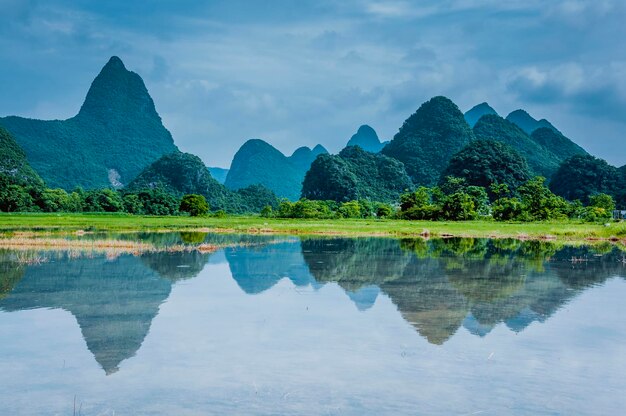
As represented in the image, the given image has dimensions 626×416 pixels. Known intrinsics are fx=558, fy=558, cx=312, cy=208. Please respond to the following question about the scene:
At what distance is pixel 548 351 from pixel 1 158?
70.5m

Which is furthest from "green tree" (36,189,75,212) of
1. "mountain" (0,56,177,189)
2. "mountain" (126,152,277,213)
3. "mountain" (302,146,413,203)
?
"mountain" (0,56,177,189)

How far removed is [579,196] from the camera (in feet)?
228

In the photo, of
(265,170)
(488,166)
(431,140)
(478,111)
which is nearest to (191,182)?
(431,140)

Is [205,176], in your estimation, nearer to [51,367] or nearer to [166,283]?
[166,283]

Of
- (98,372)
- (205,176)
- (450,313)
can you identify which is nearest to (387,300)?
(450,313)

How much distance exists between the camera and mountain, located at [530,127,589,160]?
10988 cm

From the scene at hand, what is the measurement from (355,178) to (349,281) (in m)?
62.1

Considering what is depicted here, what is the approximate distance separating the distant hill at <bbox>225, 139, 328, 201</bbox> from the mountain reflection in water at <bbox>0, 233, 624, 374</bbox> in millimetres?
129824

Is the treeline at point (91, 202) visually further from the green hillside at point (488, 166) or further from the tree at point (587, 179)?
the tree at point (587, 179)

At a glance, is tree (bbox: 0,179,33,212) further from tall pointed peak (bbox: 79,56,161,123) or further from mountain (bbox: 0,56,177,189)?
tall pointed peak (bbox: 79,56,161,123)

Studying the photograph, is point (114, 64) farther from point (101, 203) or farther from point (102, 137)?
point (101, 203)

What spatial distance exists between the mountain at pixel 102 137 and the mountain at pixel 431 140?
184ft

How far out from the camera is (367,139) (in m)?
167

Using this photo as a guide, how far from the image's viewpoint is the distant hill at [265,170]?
5969 inches
